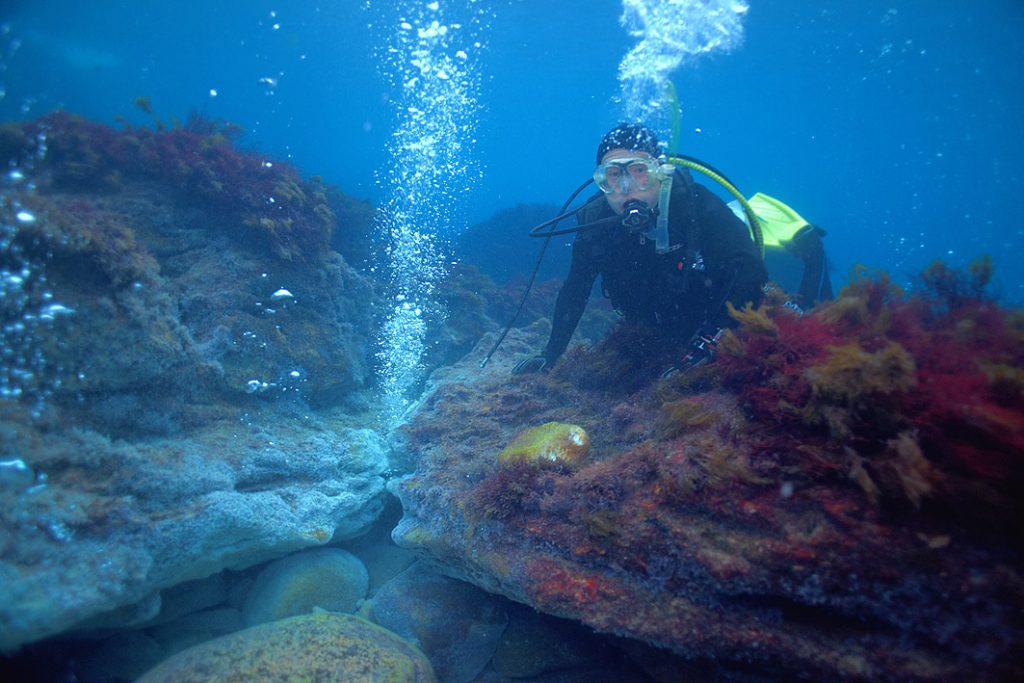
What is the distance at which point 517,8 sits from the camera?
28344mm

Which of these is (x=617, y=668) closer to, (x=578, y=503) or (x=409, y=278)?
(x=578, y=503)

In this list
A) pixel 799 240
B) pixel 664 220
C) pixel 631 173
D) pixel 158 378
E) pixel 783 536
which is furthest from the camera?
pixel 799 240

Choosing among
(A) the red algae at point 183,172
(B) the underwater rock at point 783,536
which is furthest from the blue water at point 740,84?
(B) the underwater rock at point 783,536

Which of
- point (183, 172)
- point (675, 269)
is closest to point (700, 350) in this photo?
point (675, 269)

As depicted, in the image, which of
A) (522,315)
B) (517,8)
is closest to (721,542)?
(522,315)

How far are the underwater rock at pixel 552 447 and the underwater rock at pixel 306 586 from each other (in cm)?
236

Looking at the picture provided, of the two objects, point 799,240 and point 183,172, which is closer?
point 183,172

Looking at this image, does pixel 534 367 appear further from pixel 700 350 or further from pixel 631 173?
pixel 631 173

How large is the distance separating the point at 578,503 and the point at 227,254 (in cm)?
645

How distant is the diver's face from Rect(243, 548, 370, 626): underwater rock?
199 inches

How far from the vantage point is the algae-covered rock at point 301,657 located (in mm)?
3008

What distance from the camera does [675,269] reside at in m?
4.89

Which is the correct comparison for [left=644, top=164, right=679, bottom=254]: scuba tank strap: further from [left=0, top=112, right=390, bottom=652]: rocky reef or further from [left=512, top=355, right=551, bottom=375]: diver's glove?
[left=0, top=112, right=390, bottom=652]: rocky reef

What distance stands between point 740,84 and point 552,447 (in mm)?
46260
